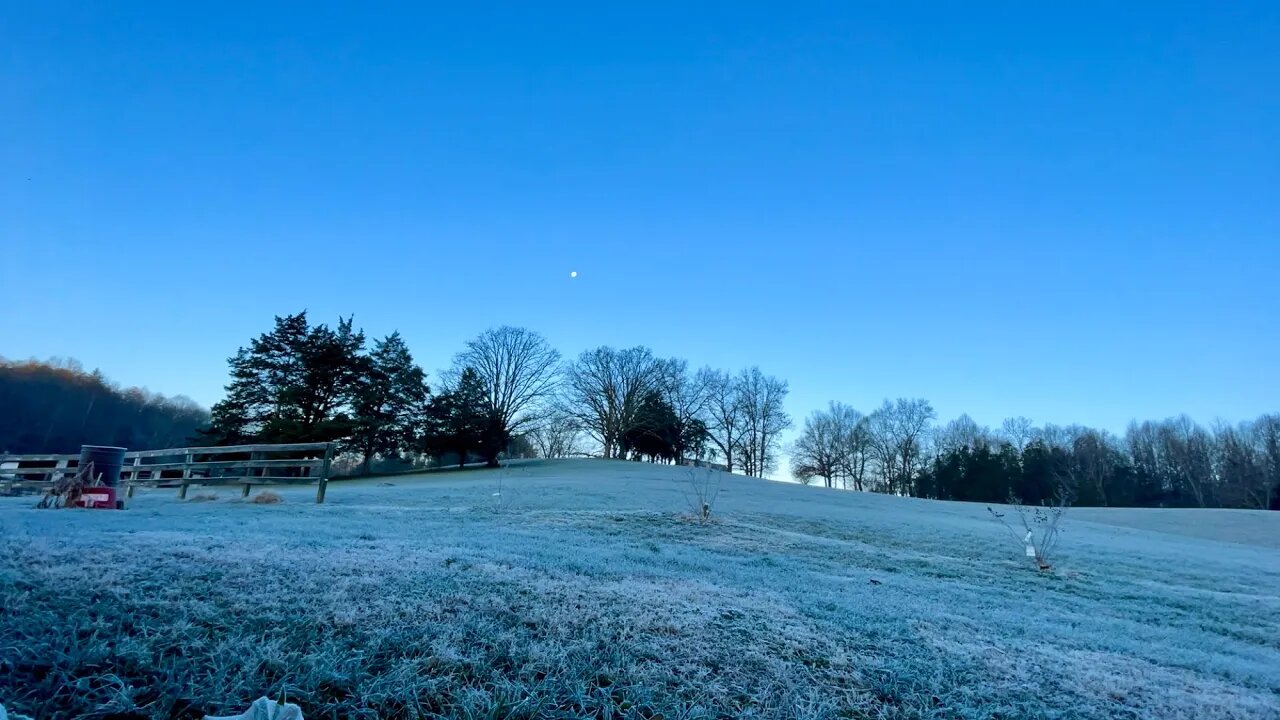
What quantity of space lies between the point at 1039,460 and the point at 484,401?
146 feet

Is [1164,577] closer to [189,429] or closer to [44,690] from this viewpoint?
[44,690]

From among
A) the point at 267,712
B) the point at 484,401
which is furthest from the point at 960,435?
the point at 267,712

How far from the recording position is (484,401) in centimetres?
3941

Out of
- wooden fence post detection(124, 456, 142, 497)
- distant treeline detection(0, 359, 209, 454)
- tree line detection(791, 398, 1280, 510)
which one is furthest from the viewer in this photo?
tree line detection(791, 398, 1280, 510)

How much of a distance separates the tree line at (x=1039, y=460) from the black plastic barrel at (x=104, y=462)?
48003 millimetres

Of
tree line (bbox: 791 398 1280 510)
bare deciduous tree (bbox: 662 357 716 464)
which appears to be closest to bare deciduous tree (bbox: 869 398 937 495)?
tree line (bbox: 791 398 1280 510)

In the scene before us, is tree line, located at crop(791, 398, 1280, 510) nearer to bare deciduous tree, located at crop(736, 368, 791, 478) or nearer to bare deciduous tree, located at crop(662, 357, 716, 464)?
bare deciduous tree, located at crop(736, 368, 791, 478)

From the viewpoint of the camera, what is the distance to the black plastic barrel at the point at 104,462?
954cm

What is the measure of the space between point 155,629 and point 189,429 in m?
50.0

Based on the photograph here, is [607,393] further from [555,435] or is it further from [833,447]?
[833,447]

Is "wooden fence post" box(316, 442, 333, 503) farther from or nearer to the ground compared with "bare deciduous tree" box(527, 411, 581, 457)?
nearer to the ground

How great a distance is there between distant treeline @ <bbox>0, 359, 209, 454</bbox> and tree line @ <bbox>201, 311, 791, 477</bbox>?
23.2 ft

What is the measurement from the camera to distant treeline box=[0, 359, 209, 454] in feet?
103

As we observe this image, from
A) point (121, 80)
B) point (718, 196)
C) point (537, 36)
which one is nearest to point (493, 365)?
point (718, 196)
